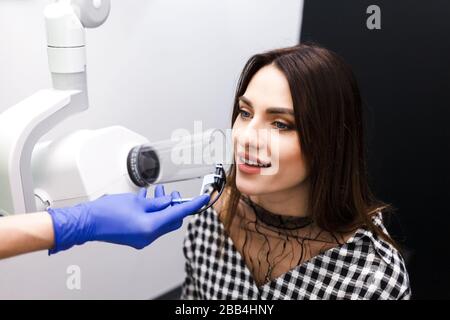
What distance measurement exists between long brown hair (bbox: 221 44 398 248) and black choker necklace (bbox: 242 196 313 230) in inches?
1.3

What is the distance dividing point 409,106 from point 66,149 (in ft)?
3.85

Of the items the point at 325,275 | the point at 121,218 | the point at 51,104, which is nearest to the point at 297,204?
the point at 325,275

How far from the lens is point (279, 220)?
47.4 inches

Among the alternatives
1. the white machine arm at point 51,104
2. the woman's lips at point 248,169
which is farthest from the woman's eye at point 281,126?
the white machine arm at point 51,104

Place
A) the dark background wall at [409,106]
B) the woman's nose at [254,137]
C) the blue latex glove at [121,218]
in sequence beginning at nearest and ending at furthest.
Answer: the blue latex glove at [121,218]
the woman's nose at [254,137]
the dark background wall at [409,106]

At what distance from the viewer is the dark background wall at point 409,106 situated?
1501 millimetres

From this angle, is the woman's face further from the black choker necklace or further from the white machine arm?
the white machine arm

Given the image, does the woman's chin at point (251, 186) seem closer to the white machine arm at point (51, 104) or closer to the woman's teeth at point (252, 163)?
the woman's teeth at point (252, 163)

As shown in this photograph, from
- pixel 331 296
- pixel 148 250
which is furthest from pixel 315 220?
pixel 148 250

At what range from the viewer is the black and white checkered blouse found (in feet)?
3.54

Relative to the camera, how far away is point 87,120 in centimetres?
138

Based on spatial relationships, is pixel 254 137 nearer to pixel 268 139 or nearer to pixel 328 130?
pixel 268 139

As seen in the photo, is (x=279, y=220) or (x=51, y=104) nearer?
(x=51, y=104)

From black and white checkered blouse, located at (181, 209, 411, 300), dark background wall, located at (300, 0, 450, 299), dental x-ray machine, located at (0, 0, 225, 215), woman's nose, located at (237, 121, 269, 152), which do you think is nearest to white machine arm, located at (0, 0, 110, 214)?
dental x-ray machine, located at (0, 0, 225, 215)
